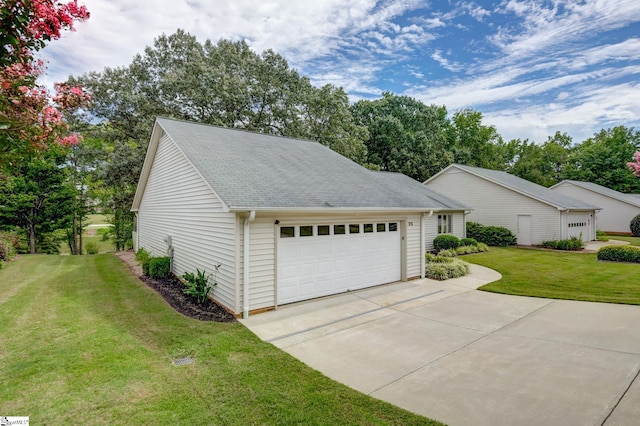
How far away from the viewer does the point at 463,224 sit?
64.8 ft

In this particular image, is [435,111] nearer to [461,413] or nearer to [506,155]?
[506,155]

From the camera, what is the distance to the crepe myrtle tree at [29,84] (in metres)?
3.00

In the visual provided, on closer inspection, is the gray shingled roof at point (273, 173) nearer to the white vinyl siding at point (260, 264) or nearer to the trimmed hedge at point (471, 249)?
the white vinyl siding at point (260, 264)

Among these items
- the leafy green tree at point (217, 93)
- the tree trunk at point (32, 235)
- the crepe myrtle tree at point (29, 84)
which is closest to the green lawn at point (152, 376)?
the crepe myrtle tree at point (29, 84)

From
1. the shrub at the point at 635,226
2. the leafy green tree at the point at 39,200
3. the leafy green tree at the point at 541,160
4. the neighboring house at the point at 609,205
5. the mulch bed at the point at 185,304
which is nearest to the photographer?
the mulch bed at the point at 185,304

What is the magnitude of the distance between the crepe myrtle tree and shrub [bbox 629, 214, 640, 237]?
36622mm

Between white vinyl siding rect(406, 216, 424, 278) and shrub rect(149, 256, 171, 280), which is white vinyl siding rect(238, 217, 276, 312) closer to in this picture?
white vinyl siding rect(406, 216, 424, 278)

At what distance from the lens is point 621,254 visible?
14.1 meters

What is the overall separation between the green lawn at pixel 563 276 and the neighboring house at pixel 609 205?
17.8 meters

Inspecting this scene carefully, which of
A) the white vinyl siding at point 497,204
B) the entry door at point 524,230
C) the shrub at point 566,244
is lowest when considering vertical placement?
the shrub at point 566,244

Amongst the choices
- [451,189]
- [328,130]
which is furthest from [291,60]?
[451,189]

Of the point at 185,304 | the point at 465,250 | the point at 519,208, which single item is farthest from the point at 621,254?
the point at 185,304

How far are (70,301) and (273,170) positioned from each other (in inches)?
245

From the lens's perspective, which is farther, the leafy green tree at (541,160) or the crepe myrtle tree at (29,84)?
the leafy green tree at (541,160)
